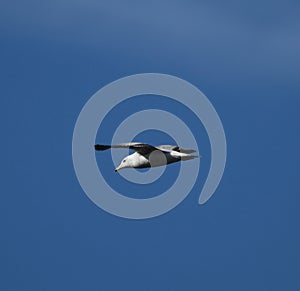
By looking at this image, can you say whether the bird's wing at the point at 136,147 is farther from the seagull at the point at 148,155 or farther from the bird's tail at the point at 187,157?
the bird's tail at the point at 187,157

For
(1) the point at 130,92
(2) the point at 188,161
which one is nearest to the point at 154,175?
(2) the point at 188,161

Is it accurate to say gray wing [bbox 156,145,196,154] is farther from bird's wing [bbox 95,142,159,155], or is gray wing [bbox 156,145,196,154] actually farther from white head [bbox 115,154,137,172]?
bird's wing [bbox 95,142,159,155]

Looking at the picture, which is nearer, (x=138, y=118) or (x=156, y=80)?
(x=138, y=118)

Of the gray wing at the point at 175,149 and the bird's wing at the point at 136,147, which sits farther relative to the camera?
the gray wing at the point at 175,149

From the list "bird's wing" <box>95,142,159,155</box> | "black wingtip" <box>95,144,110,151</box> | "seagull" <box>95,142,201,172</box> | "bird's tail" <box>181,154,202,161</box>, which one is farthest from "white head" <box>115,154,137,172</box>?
"bird's tail" <box>181,154,202,161</box>

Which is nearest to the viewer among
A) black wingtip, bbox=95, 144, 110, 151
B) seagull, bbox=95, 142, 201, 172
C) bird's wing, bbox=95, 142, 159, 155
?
bird's wing, bbox=95, 142, 159, 155

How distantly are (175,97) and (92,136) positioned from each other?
4228mm

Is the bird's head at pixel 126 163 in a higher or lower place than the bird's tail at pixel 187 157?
higher

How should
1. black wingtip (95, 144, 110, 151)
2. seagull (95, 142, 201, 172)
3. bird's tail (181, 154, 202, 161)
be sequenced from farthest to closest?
black wingtip (95, 144, 110, 151)
bird's tail (181, 154, 202, 161)
seagull (95, 142, 201, 172)

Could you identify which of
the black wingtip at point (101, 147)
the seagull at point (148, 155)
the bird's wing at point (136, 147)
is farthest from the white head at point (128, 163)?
the black wingtip at point (101, 147)

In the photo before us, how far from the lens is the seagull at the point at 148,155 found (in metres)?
35.1

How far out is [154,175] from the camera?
36625mm

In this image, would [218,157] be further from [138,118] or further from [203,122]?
[138,118]

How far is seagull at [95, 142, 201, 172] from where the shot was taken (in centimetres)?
3509
